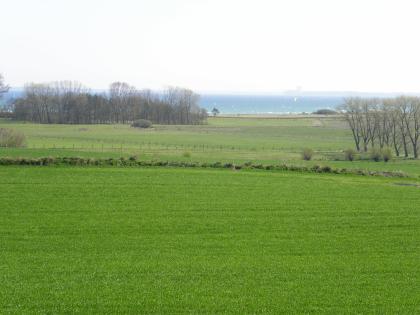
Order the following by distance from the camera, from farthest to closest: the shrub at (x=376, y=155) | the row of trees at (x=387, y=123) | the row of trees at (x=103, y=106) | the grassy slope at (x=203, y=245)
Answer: the row of trees at (x=103, y=106) → the row of trees at (x=387, y=123) → the shrub at (x=376, y=155) → the grassy slope at (x=203, y=245)

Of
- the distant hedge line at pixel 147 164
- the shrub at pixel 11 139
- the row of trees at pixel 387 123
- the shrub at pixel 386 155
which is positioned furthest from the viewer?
the row of trees at pixel 387 123

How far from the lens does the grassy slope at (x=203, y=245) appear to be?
14.5 m

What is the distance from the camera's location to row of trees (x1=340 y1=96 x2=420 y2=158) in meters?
76.2

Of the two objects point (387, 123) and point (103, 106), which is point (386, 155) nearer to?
point (387, 123)

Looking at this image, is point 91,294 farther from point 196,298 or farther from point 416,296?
point 416,296

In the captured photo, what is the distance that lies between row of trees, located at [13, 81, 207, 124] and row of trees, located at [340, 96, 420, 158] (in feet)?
158

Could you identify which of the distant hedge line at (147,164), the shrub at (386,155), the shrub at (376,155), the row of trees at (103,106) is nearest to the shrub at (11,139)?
the distant hedge line at (147,164)

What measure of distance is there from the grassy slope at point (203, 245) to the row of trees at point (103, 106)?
8857cm

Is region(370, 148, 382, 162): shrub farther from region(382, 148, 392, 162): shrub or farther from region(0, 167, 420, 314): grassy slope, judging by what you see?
region(0, 167, 420, 314): grassy slope

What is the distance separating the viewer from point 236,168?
38.9 metres

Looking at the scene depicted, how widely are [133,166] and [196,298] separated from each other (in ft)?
77.4

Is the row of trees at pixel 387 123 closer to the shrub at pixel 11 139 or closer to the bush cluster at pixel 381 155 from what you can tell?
the bush cluster at pixel 381 155

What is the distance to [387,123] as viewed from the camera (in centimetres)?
7981

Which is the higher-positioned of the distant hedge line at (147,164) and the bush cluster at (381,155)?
the distant hedge line at (147,164)
